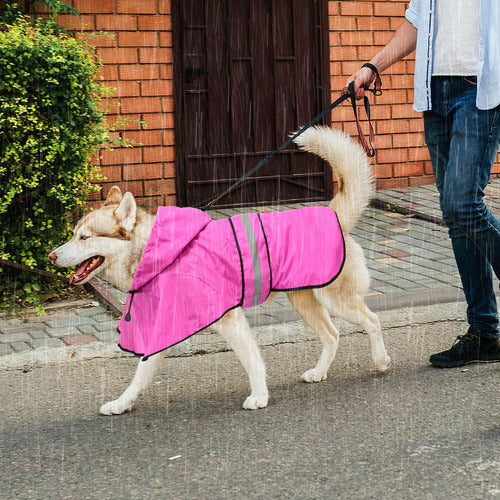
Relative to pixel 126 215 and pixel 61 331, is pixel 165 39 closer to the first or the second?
pixel 61 331

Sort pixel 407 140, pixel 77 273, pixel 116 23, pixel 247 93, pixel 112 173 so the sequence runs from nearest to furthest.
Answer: pixel 77 273, pixel 116 23, pixel 112 173, pixel 247 93, pixel 407 140

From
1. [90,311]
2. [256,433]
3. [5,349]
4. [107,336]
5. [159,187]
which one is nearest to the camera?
[256,433]

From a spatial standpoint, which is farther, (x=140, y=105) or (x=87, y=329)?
(x=140, y=105)

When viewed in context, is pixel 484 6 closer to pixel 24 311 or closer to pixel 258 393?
pixel 258 393

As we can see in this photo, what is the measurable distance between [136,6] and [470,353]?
6.05 m

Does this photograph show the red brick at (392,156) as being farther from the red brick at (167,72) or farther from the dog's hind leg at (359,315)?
the dog's hind leg at (359,315)

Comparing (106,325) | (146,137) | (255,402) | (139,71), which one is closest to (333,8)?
(139,71)

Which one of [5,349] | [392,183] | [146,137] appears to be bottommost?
[5,349]

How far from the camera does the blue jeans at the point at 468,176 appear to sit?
393 centimetres

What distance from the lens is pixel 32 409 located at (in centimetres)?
384

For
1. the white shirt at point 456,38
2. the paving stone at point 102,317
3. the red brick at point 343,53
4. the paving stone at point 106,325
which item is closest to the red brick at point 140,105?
the red brick at point 343,53

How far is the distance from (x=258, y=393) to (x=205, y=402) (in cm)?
30

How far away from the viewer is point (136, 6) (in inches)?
346

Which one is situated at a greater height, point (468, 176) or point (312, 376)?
point (468, 176)
